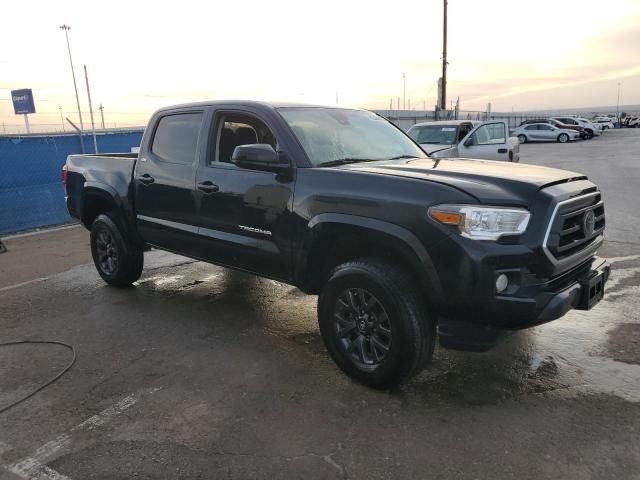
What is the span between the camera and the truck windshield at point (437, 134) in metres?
11.8

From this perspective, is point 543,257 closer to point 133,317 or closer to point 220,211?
point 220,211

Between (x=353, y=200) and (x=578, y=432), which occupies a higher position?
(x=353, y=200)

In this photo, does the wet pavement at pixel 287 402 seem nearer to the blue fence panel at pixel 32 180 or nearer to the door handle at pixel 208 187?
the door handle at pixel 208 187

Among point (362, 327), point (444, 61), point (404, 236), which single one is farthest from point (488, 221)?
point (444, 61)

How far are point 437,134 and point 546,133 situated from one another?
27.4 metres

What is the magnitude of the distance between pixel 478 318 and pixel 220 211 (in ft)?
7.55

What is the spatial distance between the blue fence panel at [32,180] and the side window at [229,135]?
691cm

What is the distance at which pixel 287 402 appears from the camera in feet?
11.3

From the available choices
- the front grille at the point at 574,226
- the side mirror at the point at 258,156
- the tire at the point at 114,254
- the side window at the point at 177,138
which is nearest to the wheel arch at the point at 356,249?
the side mirror at the point at 258,156

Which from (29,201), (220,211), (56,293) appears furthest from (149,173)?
(29,201)

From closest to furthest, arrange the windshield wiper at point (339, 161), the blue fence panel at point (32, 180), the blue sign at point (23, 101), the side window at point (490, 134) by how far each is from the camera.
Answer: the windshield wiper at point (339, 161) → the blue fence panel at point (32, 180) → the side window at point (490, 134) → the blue sign at point (23, 101)

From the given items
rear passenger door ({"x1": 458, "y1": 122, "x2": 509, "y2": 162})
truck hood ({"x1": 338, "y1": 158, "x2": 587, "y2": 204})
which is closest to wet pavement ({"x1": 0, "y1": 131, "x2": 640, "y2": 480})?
truck hood ({"x1": 338, "y1": 158, "x2": 587, "y2": 204})

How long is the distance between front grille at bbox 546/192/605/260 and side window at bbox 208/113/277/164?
2.43 metres

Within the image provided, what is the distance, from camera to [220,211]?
4406 mm
